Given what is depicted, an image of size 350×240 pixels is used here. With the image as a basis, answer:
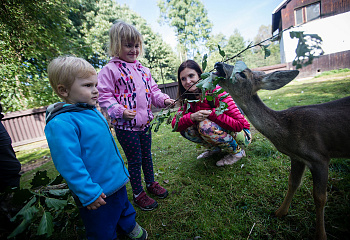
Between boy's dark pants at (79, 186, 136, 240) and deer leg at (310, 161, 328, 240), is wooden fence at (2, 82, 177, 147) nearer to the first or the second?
boy's dark pants at (79, 186, 136, 240)

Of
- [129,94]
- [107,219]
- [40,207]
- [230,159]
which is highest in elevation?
[129,94]

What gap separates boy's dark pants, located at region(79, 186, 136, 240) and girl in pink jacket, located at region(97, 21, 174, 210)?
0.46 metres

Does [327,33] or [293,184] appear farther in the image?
[327,33]

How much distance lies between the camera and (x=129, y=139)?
204 cm

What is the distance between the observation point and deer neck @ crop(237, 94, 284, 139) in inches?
65.4

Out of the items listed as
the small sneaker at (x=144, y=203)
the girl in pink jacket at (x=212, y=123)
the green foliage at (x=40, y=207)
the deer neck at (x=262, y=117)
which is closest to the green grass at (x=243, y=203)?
the small sneaker at (x=144, y=203)

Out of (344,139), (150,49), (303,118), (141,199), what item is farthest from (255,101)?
(150,49)

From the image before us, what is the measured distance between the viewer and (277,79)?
155cm

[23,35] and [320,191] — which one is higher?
[23,35]

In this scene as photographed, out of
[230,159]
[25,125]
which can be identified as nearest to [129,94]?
[230,159]

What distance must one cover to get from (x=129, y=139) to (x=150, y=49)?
1842 cm

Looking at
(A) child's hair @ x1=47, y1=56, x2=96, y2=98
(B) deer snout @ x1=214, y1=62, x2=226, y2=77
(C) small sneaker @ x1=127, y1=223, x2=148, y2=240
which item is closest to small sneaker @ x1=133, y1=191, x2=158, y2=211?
(C) small sneaker @ x1=127, y1=223, x2=148, y2=240

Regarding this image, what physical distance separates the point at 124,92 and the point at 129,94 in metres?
0.06

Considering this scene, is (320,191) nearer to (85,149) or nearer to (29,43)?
(85,149)
